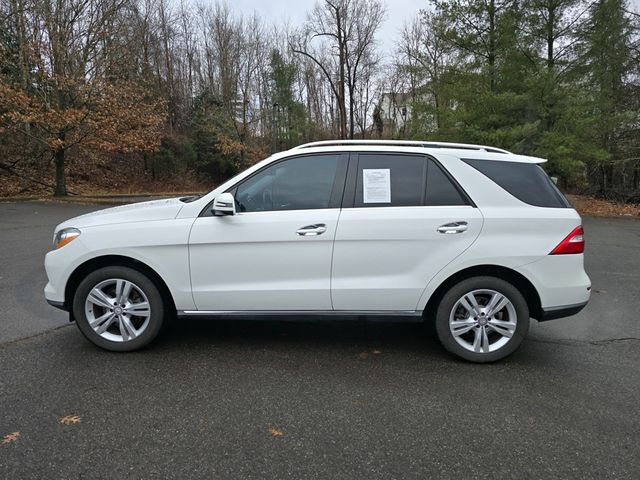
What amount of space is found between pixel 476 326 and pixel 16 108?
1889 cm

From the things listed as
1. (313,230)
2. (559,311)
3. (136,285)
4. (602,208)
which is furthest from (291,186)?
(602,208)

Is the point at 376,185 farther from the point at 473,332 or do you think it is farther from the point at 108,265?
the point at 108,265

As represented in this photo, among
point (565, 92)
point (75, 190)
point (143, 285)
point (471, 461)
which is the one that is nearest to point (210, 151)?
point (75, 190)

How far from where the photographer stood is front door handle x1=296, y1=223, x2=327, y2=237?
350 cm

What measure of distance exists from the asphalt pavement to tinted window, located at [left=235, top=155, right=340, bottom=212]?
1308mm

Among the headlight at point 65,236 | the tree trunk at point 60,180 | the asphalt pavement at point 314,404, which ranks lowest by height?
the asphalt pavement at point 314,404

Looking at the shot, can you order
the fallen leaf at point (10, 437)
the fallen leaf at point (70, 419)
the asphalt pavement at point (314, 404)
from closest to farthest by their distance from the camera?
the asphalt pavement at point (314, 404) → the fallen leaf at point (10, 437) → the fallen leaf at point (70, 419)

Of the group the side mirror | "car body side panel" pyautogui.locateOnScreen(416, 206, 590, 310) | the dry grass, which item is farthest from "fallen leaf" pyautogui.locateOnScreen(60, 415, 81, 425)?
the dry grass

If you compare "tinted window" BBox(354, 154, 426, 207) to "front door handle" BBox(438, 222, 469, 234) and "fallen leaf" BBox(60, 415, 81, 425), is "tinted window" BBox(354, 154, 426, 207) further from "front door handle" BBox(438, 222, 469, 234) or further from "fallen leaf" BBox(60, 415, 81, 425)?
"fallen leaf" BBox(60, 415, 81, 425)

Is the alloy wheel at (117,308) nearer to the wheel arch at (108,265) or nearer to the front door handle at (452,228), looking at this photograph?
the wheel arch at (108,265)

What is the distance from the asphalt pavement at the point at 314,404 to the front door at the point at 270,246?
1.79ft

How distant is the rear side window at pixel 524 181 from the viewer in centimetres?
358

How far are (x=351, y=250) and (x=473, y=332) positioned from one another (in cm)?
124

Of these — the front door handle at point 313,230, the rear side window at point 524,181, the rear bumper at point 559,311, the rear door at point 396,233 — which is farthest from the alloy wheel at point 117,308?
the rear bumper at point 559,311
